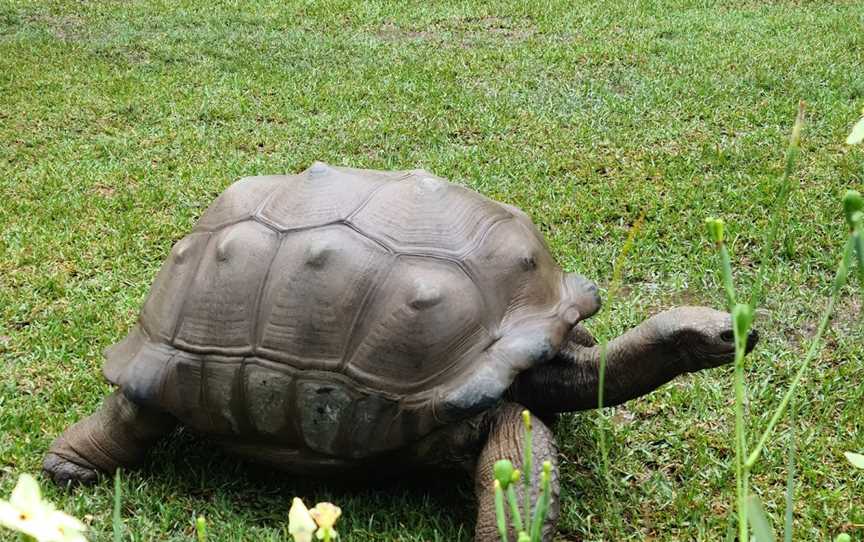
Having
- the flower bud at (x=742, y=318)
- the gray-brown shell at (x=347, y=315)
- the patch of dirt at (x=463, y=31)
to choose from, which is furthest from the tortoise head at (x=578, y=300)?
the patch of dirt at (x=463, y=31)

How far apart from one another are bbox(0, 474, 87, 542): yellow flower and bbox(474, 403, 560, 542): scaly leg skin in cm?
148

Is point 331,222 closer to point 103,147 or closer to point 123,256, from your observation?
point 123,256

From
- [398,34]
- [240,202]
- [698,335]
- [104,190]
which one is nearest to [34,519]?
[698,335]

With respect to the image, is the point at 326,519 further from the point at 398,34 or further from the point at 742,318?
the point at 398,34

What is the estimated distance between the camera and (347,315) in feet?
7.34

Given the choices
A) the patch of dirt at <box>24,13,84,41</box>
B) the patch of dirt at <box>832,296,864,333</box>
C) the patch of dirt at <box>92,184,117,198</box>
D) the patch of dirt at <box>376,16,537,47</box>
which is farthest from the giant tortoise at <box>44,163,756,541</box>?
the patch of dirt at <box>24,13,84,41</box>

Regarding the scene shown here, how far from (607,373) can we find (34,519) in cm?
183

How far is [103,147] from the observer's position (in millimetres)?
5297

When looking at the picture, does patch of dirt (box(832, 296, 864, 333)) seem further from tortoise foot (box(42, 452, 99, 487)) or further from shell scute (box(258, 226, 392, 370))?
tortoise foot (box(42, 452, 99, 487))

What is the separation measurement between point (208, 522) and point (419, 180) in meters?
1.10

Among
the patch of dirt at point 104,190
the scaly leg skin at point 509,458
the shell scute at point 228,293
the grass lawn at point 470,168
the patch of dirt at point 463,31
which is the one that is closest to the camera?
the scaly leg skin at point 509,458

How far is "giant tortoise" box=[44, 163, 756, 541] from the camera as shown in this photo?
219 centimetres

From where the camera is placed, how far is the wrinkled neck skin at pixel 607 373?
2.21 metres

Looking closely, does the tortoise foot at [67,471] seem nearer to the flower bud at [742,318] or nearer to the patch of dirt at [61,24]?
the flower bud at [742,318]
